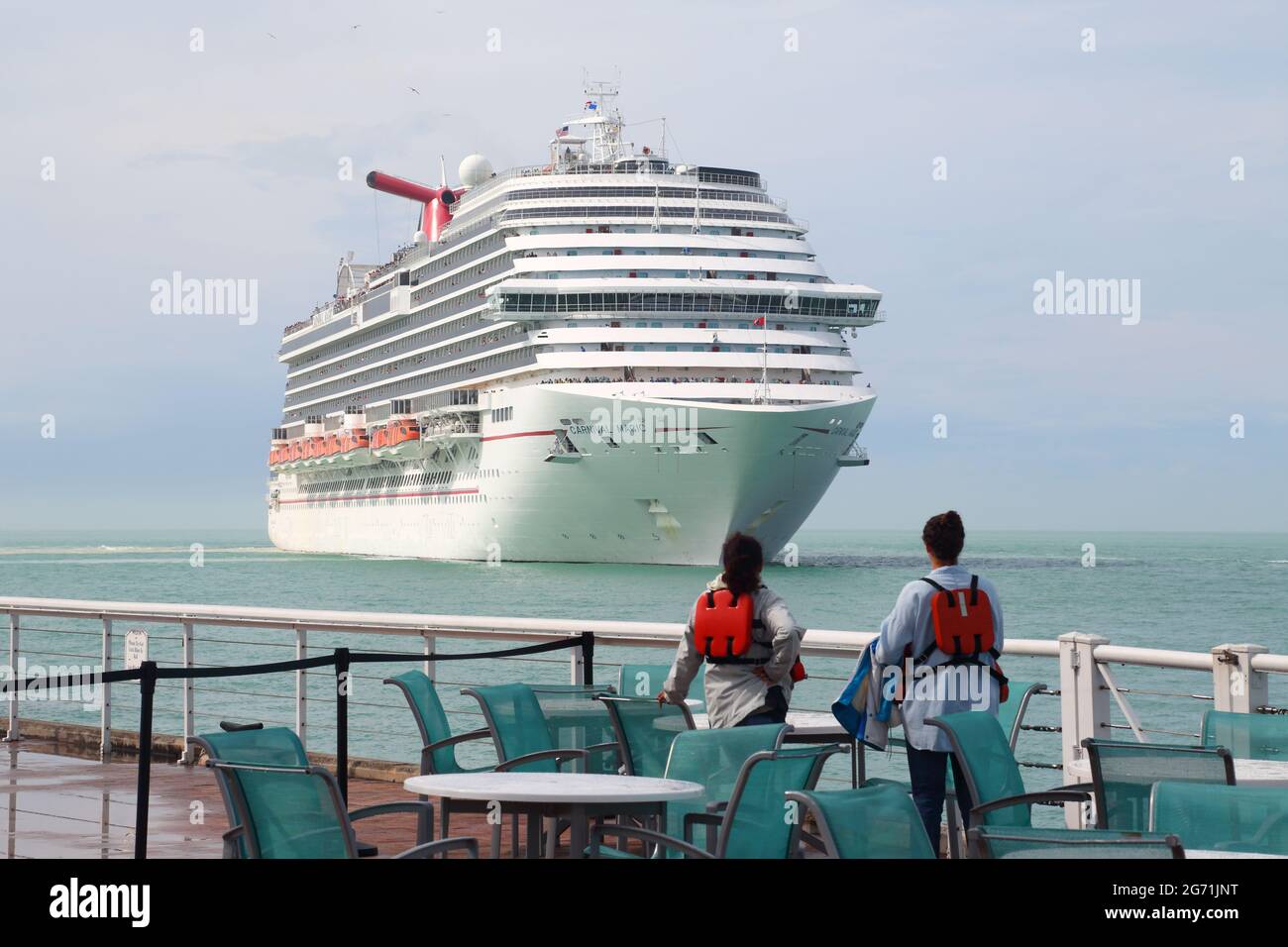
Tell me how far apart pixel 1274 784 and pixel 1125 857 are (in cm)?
229

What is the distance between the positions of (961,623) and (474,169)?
2632 inches

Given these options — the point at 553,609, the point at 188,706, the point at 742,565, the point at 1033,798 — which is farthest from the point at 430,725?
the point at 553,609

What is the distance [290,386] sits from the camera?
82062mm

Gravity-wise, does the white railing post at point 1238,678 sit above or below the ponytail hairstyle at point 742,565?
below

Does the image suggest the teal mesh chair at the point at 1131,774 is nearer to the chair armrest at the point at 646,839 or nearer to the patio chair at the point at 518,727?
the chair armrest at the point at 646,839

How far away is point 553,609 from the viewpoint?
4600 centimetres

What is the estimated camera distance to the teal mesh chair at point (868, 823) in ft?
10.9

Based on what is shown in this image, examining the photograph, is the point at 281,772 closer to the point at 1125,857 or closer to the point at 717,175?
the point at 1125,857

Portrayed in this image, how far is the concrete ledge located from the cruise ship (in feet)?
116

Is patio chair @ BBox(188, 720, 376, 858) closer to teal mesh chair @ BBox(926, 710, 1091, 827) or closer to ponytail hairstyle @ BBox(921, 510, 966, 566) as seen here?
teal mesh chair @ BBox(926, 710, 1091, 827)

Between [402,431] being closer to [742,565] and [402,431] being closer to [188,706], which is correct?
[188,706]

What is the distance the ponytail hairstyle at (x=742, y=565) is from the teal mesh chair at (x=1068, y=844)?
220cm

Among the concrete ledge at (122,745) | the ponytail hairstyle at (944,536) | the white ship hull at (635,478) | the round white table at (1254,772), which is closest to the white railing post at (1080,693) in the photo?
the round white table at (1254,772)
